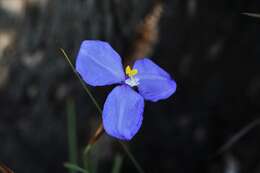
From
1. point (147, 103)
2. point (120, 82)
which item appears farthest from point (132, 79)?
point (147, 103)

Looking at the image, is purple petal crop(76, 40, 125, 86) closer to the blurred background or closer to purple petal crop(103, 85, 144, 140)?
purple petal crop(103, 85, 144, 140)

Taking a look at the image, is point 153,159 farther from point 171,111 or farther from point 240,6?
point 240,6

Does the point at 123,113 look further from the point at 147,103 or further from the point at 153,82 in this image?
the point at 147,103

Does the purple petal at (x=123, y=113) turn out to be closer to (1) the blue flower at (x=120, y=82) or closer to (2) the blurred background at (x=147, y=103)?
(1) the blue flower at (x=120, y=82)

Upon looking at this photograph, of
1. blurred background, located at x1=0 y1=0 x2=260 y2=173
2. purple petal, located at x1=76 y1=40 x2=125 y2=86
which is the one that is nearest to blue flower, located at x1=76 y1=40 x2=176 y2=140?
purple petal, located at x1=76 y1=40 x2=125 y2=86

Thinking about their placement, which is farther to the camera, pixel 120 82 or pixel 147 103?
pixel 147 103

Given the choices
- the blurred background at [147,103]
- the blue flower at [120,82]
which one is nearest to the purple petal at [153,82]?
the blue flower at [120,82]
